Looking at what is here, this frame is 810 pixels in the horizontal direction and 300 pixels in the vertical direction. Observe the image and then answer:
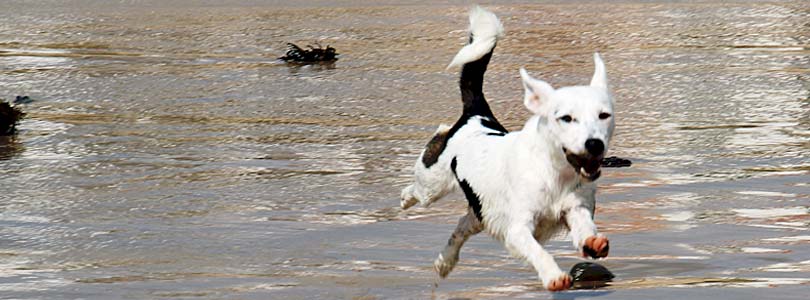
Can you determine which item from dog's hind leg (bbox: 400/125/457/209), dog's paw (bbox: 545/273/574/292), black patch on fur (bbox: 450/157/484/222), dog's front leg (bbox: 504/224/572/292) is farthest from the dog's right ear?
dog's hind leg (bbox: 400/125/457/209)

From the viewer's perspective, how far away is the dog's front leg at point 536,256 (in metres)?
7.02

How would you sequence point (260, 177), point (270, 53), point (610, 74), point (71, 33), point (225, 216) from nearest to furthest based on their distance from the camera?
point (225, 216) → point (260, 177) → point (610, 74) → point (270, 53) → point (71, 33)

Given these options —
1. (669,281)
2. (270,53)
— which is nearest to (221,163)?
(669,281)

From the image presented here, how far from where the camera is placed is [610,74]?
2150 cm

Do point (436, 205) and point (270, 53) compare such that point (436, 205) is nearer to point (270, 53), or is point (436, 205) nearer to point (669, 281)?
point (669, 281)

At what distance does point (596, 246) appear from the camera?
7059 millimetres

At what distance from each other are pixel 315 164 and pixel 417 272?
470 centimetres

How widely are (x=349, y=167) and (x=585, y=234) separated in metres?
6.25

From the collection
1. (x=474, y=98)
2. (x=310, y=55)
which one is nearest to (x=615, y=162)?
(x=474, y=98)

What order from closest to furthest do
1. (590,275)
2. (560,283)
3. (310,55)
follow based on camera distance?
(560,283) → (590,275) → (310,55)

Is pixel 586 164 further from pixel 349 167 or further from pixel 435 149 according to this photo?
pixel 349 167

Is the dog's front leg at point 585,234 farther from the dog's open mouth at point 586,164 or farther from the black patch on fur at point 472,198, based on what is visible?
the black patch on fur at point 472,198

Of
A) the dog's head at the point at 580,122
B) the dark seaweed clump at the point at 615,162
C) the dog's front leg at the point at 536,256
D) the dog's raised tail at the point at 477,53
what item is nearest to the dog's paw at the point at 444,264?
the dog's raised tail at the point at 477,53

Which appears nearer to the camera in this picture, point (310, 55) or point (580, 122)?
point (580, 122)
